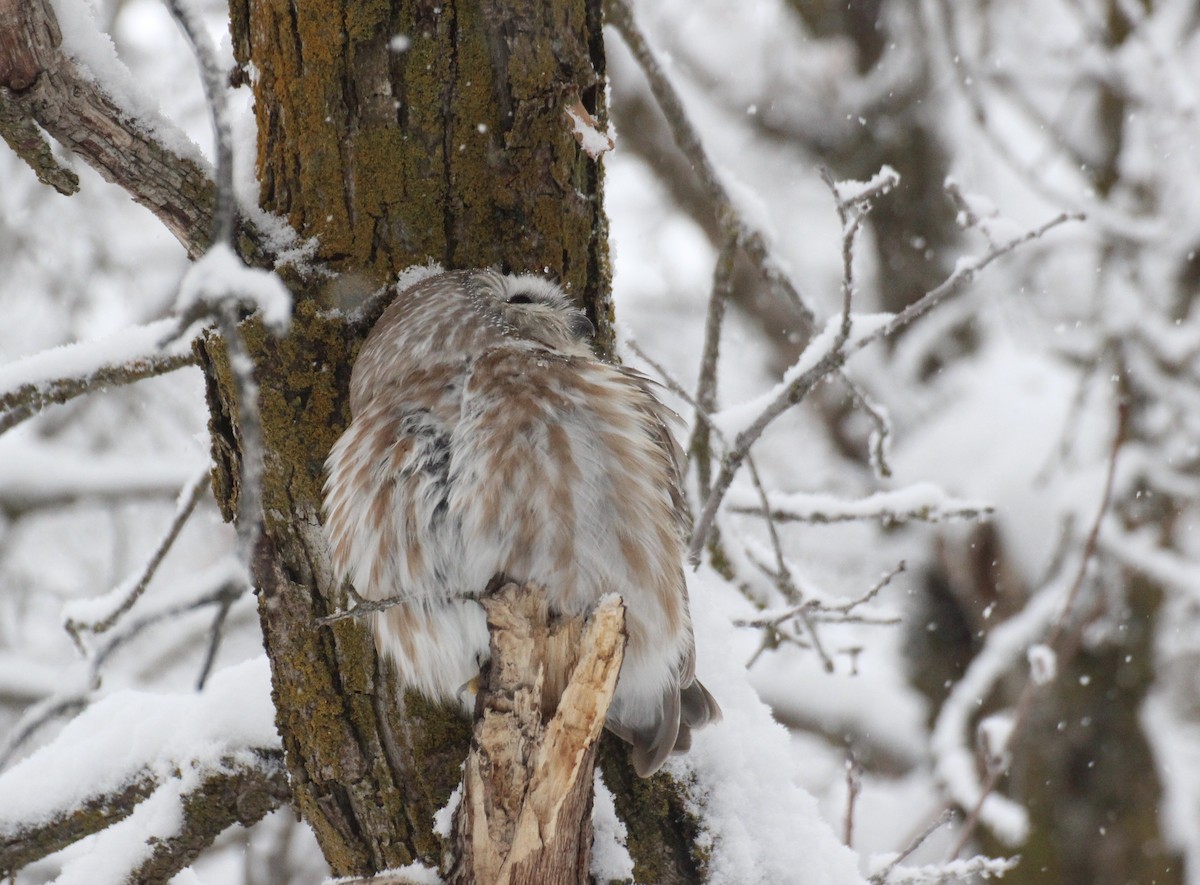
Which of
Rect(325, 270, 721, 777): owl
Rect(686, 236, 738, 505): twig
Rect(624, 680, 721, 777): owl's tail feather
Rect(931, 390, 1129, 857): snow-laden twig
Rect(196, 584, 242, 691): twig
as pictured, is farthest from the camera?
Rect(931, 390, 1129, 857): snow-laden twig

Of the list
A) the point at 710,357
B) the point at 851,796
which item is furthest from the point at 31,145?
the point at 851,796

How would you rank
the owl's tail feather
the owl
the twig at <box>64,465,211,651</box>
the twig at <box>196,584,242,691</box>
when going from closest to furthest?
1. the twig at <box>196,584,242,691</box>
2. the owl
3. the owl's tail feather
4. the twig at <box>64,465,211,651</box>

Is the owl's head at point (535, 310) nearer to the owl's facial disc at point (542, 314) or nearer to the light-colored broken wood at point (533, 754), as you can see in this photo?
the owl's facial disc at point (542, 314)

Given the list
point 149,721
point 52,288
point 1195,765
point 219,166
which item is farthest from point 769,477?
point 219,166

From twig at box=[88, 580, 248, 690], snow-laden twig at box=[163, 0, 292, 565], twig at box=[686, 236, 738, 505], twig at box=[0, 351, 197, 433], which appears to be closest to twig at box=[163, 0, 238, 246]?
snow-laden twig at box=[163, 0, 292, 565]

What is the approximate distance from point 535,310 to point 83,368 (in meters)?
0.92

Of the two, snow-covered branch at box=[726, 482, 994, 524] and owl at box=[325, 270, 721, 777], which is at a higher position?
snow-covered branch at box=[726, 482, 994, 524]

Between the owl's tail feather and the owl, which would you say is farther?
the owl's tail feather

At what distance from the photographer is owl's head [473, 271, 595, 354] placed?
2.20m

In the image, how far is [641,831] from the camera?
2.25 m

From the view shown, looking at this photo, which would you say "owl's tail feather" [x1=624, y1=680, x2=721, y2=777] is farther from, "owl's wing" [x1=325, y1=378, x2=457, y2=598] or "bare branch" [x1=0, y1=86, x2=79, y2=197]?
"bare branch" [x1=0, y1=86, x2=79, y2=197]

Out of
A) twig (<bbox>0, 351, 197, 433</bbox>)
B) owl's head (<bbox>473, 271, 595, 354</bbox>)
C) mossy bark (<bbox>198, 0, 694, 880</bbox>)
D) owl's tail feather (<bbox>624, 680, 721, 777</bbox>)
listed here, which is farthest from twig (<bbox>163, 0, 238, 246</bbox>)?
owl's tail feather (<bbox>624, 680, 721, 777</bbox>)

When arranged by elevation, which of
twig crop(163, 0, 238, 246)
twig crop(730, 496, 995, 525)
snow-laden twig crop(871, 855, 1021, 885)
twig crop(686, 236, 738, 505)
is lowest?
snow-laden twig crop(871, 855, 1021, 885)

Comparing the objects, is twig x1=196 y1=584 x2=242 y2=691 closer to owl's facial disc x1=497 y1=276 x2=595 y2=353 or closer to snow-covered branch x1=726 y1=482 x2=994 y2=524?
owl's facial disc x1=497 y1=276 x2=595 y2=353
